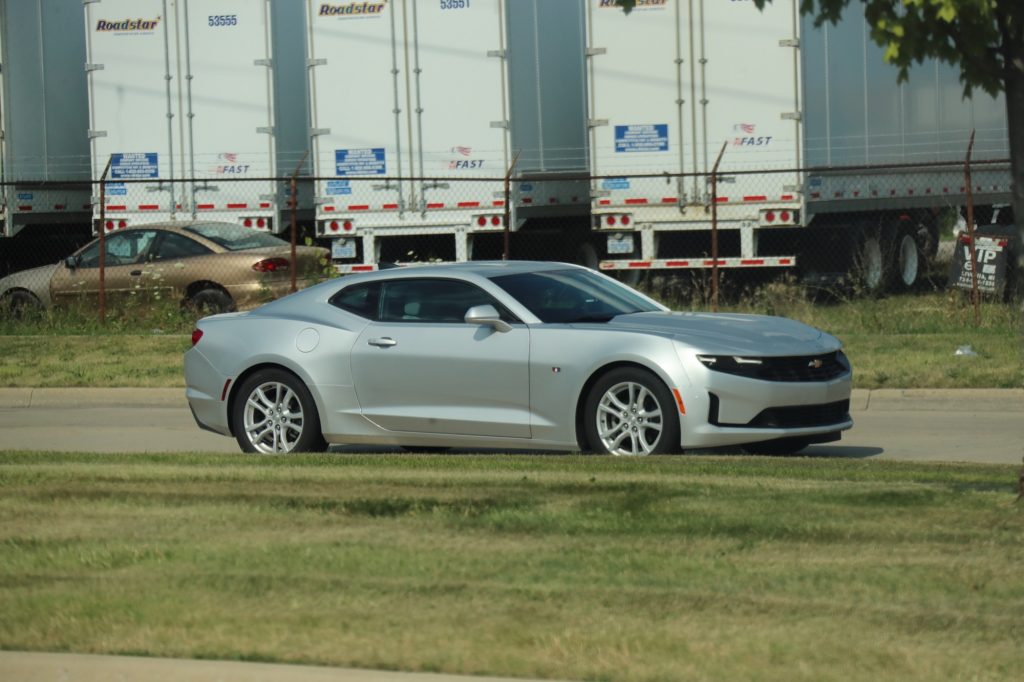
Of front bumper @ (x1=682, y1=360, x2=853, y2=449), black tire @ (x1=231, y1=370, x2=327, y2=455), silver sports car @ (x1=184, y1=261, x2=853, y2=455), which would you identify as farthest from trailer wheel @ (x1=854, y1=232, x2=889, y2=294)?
black tire @ (x1=231, y1=370, x2=327, y2=455)

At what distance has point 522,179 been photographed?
862 inches

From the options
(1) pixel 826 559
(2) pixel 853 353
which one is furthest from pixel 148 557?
(2) pixel 853 353

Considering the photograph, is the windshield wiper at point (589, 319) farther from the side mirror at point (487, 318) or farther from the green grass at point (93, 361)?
the green grass at point (93, 361)

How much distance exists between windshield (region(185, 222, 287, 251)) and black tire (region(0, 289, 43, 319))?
95.5 inches

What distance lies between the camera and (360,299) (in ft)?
39.3

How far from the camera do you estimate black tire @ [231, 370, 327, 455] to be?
1168 centimetres

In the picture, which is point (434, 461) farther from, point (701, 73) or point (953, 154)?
point (953, 154)

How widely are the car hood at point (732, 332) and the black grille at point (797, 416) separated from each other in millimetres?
348

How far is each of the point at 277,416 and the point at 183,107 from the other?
14.1 m

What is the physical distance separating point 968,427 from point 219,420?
578 cm

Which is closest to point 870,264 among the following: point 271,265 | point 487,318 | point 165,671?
point 271,265

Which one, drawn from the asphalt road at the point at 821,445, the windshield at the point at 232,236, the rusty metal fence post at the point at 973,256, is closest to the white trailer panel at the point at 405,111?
the windshield at the point at 232,236

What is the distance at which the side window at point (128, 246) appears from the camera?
21.7 metres

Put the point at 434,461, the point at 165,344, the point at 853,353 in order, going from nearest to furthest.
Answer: the point at 434,461, the point at 853,353, the point at 165,344
